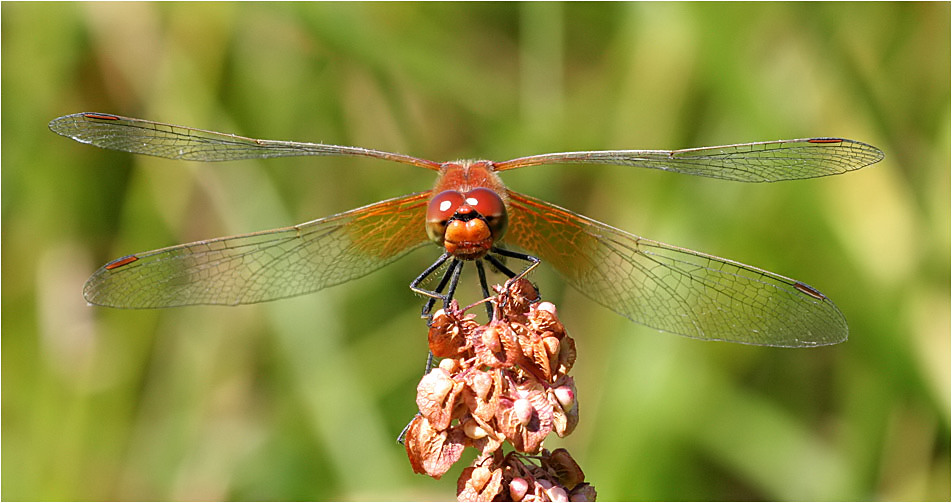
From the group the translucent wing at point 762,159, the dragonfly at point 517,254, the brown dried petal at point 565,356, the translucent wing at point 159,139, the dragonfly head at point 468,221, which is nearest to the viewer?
the brown dried petal at point 565,356

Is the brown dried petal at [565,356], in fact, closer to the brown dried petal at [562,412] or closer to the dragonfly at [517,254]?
the brown dried petal at [562,412]

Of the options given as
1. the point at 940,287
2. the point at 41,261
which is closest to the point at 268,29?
the point at 41,261

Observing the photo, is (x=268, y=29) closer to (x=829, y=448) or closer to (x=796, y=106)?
(x=796, y=106)

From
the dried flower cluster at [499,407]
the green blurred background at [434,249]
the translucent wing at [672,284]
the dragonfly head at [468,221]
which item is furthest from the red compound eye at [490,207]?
the green blurred background at [434,249]

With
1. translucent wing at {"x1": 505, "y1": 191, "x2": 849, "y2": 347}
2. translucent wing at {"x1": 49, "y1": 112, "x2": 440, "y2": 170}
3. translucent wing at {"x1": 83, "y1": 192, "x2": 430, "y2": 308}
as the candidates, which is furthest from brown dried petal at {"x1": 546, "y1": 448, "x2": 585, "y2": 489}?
translucent wing at {"x1": 49, "y1": 112, "x2": 440, "y2": 170}

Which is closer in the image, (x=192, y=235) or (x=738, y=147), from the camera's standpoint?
(x=738, y=147)

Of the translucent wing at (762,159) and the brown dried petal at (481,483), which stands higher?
the translucent wing at (762,159)
